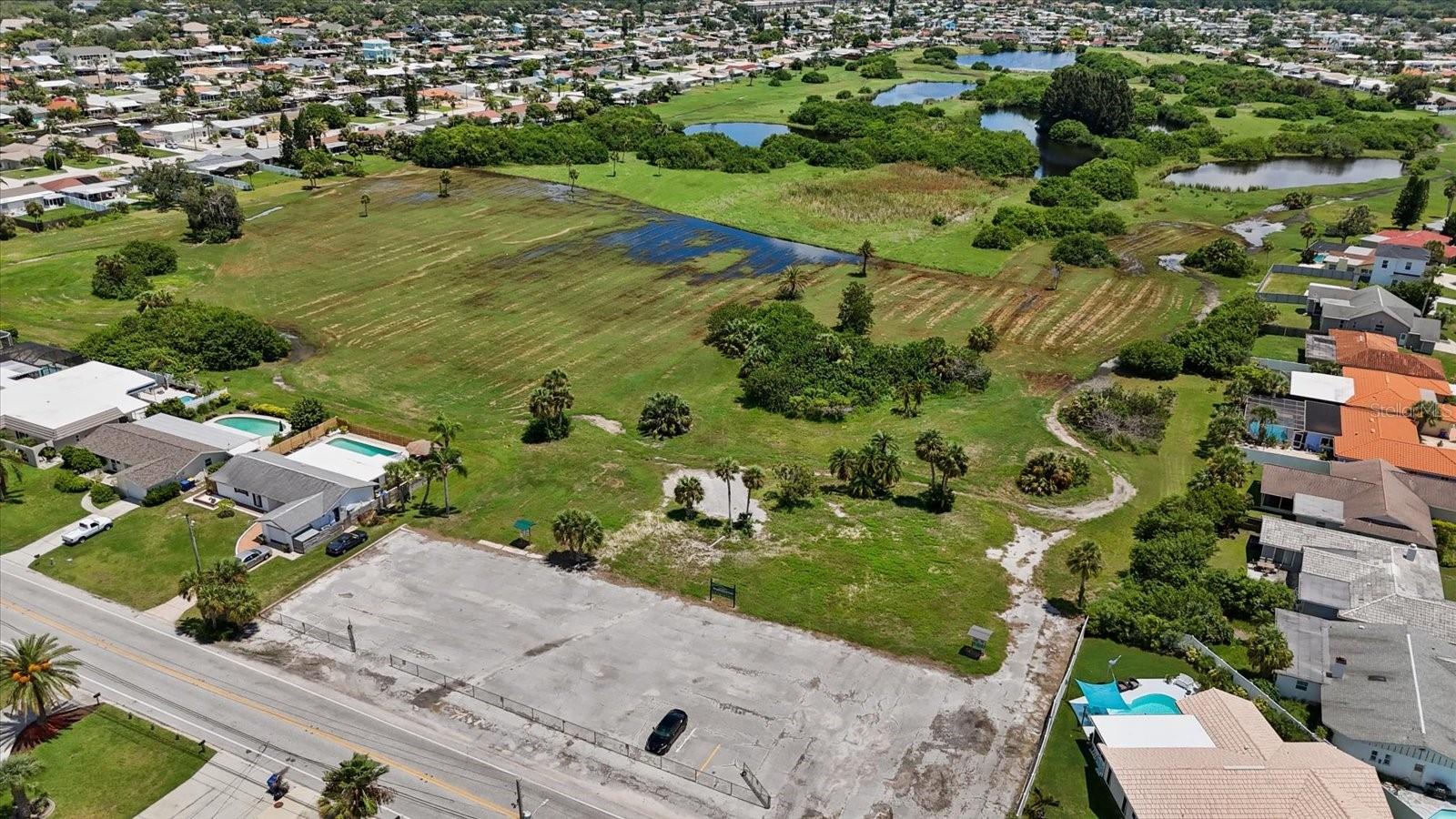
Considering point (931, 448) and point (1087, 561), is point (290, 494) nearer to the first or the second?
point (931, 448)

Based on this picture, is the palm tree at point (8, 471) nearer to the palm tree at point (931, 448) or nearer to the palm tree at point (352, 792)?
the palm tree at point (352, 792)

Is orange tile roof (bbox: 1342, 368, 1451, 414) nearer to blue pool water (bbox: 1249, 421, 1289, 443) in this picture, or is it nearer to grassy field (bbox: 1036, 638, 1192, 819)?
blue pool water (bbox: 1249, 421, 1289, 443)

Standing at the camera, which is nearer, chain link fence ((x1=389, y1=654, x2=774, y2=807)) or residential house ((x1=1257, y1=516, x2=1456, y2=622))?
chain link fence ((x1=389, y1=654, x2=774, y2=807))

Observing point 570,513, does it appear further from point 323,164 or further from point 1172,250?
point 323,164

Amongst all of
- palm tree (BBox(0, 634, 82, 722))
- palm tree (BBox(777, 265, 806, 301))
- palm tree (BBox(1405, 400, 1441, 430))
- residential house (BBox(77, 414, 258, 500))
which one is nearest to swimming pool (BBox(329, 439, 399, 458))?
residential house (BBox(77, 414, 258, 500))

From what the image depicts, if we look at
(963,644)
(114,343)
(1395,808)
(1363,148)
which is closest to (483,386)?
(114,343)

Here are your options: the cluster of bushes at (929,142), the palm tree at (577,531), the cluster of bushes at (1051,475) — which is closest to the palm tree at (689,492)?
the palm tree at (577,531)
